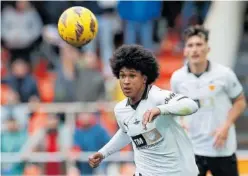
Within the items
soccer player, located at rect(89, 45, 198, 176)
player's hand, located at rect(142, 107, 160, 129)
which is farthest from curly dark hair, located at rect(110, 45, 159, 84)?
player's hand, located at rect(142, 107, 160, 129)

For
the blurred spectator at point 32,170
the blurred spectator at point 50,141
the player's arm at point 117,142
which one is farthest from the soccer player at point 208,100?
the blurred spectator at point 32,170

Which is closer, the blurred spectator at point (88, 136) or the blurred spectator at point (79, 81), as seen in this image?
the blurred spectator at point (88, 136)

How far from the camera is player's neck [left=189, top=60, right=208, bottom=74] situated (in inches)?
336

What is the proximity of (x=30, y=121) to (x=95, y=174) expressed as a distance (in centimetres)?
138

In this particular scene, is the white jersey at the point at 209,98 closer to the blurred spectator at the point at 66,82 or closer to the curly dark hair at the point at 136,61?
the curly dark hair at the point at 136,61

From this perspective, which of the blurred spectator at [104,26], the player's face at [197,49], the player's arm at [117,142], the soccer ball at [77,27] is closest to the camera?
the player's arm at [117,142]

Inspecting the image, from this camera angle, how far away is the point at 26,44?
1440 centimetres

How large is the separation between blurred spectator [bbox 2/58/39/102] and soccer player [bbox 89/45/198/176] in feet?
20.0

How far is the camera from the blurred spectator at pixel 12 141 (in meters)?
11.9

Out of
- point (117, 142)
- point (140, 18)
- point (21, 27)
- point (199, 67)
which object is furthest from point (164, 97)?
point (21, 27)

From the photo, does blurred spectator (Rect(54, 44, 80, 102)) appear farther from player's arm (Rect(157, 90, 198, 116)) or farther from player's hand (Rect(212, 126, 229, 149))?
player's arm (Rect(157, 90, 198, 116))

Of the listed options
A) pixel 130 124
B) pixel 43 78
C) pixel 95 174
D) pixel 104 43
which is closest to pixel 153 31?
pixel 104 43

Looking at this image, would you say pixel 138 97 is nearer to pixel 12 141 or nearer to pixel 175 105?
pixel 175 105

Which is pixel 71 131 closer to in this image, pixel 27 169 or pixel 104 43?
pixel 27 169
